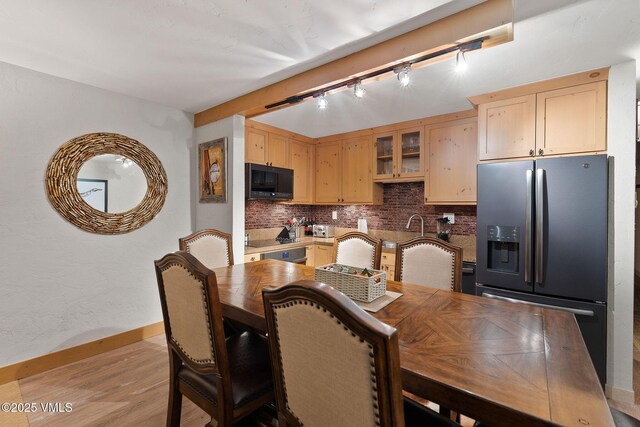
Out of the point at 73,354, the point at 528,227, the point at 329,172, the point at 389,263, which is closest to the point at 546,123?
the point at 528,227

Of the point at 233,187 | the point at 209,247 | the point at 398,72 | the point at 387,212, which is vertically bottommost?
the point at 209,247

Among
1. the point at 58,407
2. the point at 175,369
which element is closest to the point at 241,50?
the point at 175,369

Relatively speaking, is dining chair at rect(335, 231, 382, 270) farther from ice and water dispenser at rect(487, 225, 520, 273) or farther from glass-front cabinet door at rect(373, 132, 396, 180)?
glass-front cabinet door at rect(373, 132, 396, 180)

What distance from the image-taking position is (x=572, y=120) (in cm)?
233

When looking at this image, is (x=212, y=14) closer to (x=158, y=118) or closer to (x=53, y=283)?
(x=158, y=118)

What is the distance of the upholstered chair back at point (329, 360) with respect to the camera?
0.70 meters

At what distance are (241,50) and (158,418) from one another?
250 cm

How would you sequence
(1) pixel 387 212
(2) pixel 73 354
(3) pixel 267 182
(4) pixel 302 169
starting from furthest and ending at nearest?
(4) pixel 302 169
(1) pixel 387 212
(3) pixel 267 182
(2) pixel 73 354

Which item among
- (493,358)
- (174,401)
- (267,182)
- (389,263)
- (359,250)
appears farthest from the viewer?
(267,182)

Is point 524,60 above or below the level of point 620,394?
above

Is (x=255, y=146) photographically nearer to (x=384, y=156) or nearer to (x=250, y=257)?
(x=250, y=257)

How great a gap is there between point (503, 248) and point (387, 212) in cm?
185

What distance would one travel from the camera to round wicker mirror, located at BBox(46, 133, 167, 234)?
249 cm

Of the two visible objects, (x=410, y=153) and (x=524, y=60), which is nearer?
(x=524, y=60)
